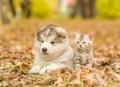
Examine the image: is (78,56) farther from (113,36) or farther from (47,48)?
(113,36)

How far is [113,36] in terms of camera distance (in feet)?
80.4

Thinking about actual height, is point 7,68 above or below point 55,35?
below

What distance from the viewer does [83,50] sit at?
8570 millimetres

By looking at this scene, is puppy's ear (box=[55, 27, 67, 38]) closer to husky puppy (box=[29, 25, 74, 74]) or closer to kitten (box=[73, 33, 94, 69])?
husky puppy (box=[29, 25, 74, 74])

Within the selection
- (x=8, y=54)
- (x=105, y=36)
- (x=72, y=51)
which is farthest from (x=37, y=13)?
(x=72, y=51)

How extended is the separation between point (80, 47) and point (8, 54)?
3.72m

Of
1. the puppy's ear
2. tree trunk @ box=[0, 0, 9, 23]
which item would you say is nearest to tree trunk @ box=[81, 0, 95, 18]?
tree trunk @ box=[0, 0, 9, 23]

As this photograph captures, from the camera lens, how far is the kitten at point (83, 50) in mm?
8523

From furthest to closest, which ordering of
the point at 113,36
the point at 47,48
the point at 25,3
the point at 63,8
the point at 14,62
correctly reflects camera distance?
1. the point at 63,8
2. the point at 25,3
3. the point at 113,36
4. the point at 14,62
5. the point at 47,48

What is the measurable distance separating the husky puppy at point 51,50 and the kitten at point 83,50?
16 cm

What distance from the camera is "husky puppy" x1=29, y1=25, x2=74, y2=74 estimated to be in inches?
331

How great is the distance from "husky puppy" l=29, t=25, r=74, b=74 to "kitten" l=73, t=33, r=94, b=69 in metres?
0.16

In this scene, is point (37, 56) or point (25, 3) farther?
point (25, 3)

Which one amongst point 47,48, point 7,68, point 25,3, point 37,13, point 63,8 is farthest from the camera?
point 63,8
